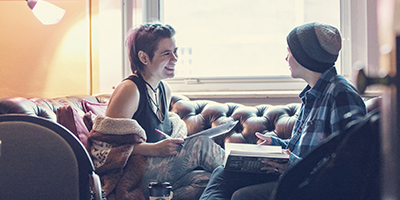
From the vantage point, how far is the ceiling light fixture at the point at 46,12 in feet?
7.20

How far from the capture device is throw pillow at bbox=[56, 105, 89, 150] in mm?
1463

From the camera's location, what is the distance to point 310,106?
4.42 feet

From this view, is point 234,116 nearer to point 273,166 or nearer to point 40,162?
point 273,166

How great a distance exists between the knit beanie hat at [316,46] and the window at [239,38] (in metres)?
1.10

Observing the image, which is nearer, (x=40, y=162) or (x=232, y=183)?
(x=40, y=162)

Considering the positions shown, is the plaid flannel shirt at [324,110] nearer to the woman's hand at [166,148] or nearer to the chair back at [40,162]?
the woman's hand at [166,148]

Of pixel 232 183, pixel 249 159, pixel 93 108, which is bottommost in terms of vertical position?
pixel 232 183

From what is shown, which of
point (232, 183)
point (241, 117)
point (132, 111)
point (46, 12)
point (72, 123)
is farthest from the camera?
point (46, 12)

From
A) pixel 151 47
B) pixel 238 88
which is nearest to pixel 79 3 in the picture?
pixel 151 47

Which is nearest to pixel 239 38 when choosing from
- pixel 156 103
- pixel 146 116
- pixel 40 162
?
pixel 156 103

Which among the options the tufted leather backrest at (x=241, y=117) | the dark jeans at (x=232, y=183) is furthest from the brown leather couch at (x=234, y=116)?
the dark jeans at (x=232, y=183)

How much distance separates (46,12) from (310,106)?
187 cm

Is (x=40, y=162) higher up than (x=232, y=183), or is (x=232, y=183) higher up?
(x=40, y=162)

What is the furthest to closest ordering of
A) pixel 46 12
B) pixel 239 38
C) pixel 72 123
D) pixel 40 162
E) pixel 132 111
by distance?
1. pixel 239 38
2. pixel 46 12
3. pixel 132 111
4. pixel 72 123
5. pixel 40 162
